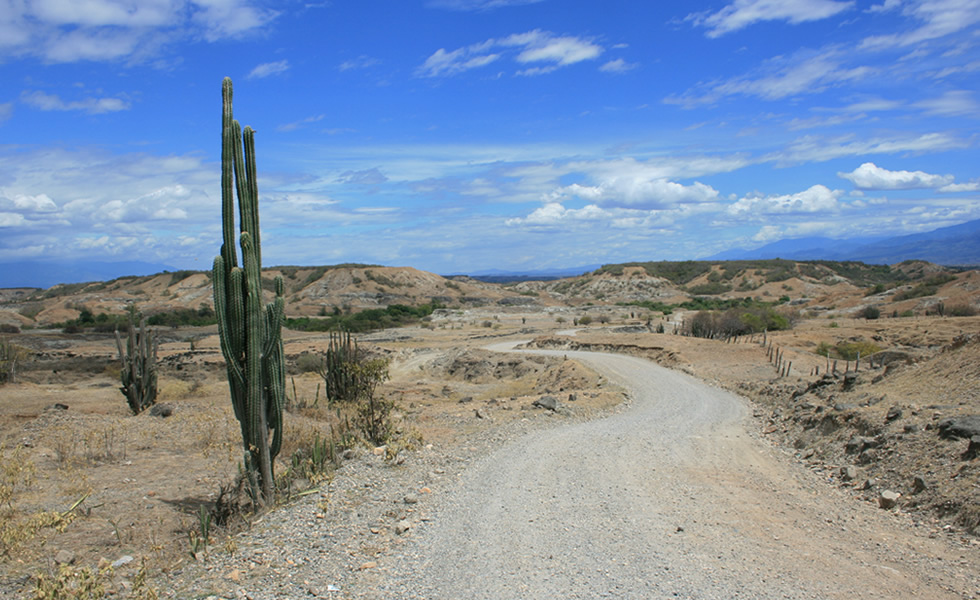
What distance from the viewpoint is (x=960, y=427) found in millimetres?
9055

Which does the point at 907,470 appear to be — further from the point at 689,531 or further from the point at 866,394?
the point at 866,394

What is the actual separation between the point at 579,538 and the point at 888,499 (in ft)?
15.7

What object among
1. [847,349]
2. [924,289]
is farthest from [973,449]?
[924,289]

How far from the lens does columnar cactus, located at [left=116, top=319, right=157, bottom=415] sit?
54.6 ft

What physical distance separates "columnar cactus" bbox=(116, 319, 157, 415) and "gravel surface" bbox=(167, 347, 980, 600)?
1027 cm

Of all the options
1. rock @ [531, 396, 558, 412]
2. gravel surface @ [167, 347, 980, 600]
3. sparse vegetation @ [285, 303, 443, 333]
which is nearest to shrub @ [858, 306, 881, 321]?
rock @ [531, 396, 558, 412]

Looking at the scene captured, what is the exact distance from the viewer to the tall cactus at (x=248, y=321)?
745cm

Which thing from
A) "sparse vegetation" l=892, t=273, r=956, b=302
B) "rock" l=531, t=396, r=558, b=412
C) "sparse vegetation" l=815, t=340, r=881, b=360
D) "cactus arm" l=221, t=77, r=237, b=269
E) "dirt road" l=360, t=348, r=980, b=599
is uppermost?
"cactus arm" l=221, t=77, r=237, b=269

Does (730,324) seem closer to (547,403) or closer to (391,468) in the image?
(547,403)

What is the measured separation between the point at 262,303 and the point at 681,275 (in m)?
112

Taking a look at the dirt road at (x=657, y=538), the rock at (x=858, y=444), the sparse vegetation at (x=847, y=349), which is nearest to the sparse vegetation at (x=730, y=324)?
the sparse vegetation at (x=847, y=349)

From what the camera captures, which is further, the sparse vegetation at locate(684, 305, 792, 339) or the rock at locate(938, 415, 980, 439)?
the sparse vegetation at locate(684, 305, 792, 339)

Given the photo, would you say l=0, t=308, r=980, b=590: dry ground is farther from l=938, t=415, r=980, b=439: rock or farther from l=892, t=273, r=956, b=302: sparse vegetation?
l=892, t=273, r=956, b=302: sparse vegetation

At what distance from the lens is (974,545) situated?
6.88m
